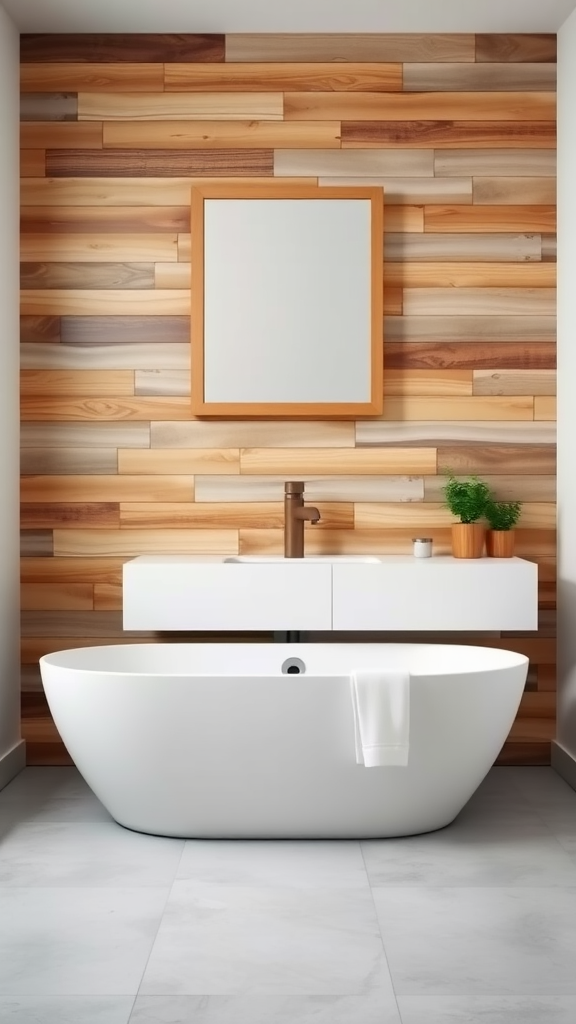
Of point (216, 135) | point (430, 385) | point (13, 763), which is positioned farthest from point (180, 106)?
point (13, 763)

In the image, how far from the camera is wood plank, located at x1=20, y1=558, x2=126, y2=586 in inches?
153

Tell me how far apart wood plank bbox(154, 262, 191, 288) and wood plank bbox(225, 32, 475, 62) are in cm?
81

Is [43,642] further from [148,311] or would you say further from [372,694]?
[372,694]

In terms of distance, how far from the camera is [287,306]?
12.5 feet

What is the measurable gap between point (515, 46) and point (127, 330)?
184 centimetres

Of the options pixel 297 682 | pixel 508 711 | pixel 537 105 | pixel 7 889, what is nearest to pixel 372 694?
pixel 297 682

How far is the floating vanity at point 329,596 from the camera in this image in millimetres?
3461

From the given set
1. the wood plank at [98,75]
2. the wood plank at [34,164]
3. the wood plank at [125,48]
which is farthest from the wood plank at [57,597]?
the wood plank at [125,48]

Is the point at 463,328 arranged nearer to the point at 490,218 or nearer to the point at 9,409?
the point at 490,218

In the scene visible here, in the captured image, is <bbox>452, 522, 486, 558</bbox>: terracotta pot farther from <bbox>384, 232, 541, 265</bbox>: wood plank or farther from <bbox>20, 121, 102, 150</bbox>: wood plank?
<bbox>20, 121, 102, 150</bbox>: wood plank

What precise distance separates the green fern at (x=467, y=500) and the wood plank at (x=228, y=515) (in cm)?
40

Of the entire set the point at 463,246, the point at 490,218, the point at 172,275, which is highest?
the point at 490,218

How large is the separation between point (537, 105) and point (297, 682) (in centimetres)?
245

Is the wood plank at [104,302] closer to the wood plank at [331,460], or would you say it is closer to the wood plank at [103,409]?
the wood plank at [103,409]
